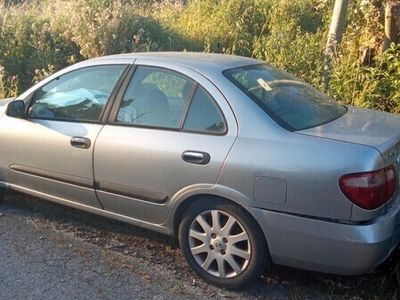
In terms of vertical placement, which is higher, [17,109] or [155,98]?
[155,98]

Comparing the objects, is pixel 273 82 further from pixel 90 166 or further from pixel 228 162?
pixel 90 166

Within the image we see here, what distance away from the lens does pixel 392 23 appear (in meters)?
6.66

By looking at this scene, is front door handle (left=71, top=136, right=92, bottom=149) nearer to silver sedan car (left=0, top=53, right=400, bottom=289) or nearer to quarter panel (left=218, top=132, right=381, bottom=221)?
silver sedan car (left=0, top=53, right=400, bottom=289)

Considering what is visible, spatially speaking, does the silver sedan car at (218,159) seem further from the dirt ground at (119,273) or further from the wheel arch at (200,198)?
the dirt ground at (119,273)

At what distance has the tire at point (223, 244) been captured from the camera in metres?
3.38

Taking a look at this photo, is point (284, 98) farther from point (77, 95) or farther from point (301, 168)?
point (77, 95)

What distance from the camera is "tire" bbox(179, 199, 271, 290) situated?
133 inches

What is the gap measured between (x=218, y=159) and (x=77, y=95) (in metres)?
1.56

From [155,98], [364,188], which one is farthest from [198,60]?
[364,188]

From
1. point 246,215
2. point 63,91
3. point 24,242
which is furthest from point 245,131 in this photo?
point 24,242

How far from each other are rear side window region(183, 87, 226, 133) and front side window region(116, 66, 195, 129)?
0.07m

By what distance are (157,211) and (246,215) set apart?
740 millimetres

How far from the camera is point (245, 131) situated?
339 centimetres

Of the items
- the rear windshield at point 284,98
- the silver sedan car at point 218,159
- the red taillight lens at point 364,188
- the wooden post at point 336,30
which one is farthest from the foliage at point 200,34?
the red taillight lens at point 364,188
